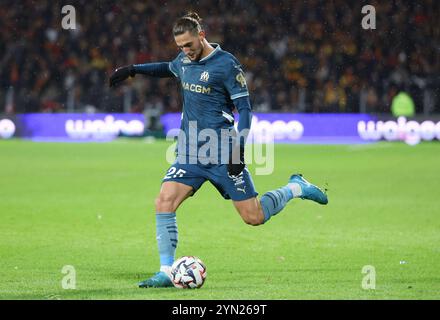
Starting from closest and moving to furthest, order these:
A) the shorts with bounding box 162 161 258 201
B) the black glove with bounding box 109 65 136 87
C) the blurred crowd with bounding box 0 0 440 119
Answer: the shorts with bounding box 162 161 258 201, the black glove with bounding box 109 65 136 87, the blurred crowd with bounding box 0 0 440 119

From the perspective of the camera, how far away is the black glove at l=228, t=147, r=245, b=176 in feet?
24.5

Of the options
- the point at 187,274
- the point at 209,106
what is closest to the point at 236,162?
the point at 209,106

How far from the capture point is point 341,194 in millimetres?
15219

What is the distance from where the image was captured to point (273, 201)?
810cm

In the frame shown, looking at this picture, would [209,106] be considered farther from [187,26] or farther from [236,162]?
[187,26]

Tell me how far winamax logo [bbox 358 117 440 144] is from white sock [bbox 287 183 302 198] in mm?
19105

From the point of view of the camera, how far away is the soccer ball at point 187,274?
7273mm

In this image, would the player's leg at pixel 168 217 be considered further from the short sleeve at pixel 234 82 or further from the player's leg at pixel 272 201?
the short sleeve at pixel 234 82

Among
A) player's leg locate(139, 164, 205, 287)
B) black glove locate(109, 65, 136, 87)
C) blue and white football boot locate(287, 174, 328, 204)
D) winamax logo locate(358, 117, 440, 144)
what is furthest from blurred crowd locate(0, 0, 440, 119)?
player's leg locate(139, 164, 205, 287)

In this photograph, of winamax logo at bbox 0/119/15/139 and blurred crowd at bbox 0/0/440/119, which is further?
blurred crowd at bbox 0/0/440/119

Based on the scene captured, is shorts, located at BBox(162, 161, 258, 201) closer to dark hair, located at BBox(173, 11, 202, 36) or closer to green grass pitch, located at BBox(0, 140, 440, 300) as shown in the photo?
green grass pitch, located at BBox(0, 140, 440, 300)

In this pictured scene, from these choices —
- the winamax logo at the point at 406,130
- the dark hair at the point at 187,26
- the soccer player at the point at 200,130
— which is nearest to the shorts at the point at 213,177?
the soccer player at the point at 200,130

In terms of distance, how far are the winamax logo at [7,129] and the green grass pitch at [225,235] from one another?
307 inches

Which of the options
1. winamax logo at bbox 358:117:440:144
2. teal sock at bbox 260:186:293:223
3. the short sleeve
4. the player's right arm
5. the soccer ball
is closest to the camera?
the soccer ball
